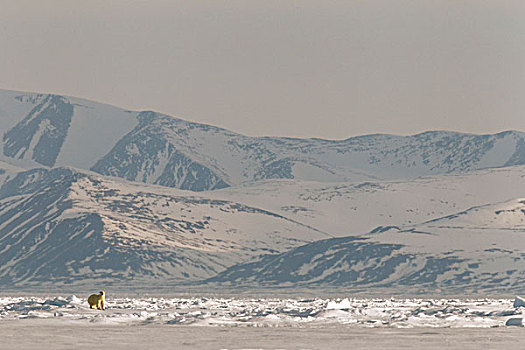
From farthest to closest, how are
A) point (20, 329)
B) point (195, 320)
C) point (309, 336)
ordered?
point (195, 320)
point (20, 329)
point (309, 336)

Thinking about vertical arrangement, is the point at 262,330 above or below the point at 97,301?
below

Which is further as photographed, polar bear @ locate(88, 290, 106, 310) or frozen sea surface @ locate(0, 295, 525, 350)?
polar bear @ locate(88, 290, 106, 310)

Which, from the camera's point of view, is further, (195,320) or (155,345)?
(195,320)

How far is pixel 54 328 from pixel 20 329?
252 centimetres

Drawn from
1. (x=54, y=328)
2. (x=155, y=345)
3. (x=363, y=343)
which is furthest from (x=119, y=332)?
(x=363, y=343)

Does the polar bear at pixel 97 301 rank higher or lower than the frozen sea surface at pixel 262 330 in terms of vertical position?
higher

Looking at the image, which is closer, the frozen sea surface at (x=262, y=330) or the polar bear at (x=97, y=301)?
the frozen sea surface at (x=262, y=330)

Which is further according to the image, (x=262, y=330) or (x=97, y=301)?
(x=97, y=301)

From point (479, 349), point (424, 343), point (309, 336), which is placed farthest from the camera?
point (309, 336)

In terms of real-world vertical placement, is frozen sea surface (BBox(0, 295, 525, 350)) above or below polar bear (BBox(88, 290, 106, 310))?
below

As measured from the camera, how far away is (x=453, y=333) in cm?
7538

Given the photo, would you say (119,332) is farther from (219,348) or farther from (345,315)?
(345,315)

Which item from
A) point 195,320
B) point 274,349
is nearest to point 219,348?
point 274,349

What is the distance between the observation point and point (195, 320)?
92.3 metres
